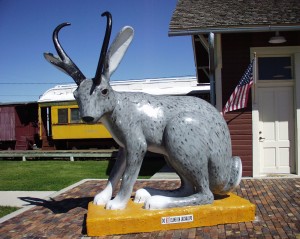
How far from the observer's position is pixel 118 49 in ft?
14.4

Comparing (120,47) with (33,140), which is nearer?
(120,47)

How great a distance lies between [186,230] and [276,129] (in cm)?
527

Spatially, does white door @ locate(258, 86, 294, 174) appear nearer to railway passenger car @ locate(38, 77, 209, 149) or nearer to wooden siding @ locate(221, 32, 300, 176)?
wooden siding @ locate(221, 32, 300, 176)

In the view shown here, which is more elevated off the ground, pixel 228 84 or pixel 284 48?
pixel 284 48

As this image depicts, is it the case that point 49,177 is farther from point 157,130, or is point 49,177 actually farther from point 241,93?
point 157,130

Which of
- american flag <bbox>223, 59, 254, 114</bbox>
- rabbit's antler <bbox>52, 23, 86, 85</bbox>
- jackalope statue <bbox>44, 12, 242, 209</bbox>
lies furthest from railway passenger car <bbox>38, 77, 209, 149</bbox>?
rabbit's antler <bbox>52, 23, 86, 85</bbox>

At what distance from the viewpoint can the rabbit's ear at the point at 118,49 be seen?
4.33 m

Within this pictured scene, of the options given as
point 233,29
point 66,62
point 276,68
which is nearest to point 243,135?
point 276,68

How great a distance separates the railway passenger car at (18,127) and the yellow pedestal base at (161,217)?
16584 mm

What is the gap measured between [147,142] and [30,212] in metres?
2.39

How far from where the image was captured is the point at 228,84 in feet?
29.2

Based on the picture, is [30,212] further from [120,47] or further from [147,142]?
[120,47]

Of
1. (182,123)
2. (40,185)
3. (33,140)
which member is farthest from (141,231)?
(33,140)

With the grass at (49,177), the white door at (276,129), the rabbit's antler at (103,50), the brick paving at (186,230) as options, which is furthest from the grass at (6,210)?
the white door at (276,129)
